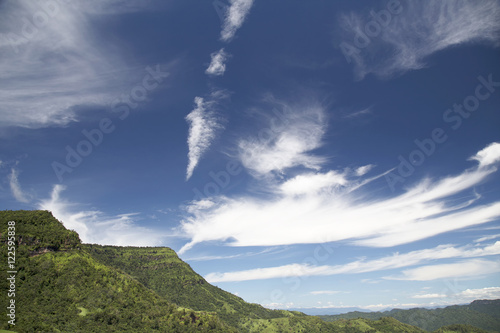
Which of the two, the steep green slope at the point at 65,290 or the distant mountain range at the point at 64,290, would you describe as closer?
the distant mountain range at the point at 64,290

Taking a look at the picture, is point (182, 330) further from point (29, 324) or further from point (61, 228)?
point (61, 228)

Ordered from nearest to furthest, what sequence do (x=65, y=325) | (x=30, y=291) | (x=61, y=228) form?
(x=65, y=325)
(x=30, y=291)
(x=61, y=228)

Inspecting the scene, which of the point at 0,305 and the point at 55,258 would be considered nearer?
the point at 0,305

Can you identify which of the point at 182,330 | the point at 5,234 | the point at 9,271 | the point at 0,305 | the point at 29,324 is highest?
the point at 5,234

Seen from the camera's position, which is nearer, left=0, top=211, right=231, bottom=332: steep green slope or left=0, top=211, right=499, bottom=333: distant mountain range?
left=0, top=211, right=499, bottom=333: distant mountain range

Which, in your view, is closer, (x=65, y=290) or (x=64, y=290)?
→ (x=64, y=290)


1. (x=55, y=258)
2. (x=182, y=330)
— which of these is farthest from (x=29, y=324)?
(x=182, y=330)

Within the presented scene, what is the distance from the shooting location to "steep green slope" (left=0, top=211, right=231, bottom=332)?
140m

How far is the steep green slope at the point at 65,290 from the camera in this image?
139500 mm

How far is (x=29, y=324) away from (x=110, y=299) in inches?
1892

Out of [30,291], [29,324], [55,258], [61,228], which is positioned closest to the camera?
[29,324]

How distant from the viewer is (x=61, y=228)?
183 metres

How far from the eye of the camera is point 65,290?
156 meters

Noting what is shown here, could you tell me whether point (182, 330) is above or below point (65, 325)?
below
